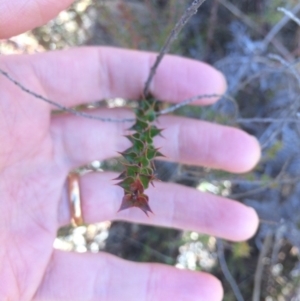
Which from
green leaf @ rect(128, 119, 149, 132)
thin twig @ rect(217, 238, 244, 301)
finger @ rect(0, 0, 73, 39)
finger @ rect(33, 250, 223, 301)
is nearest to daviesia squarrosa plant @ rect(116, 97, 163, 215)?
green leaf @ rect(128, 119, 149, 132)

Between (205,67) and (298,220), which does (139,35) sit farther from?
(298,220)

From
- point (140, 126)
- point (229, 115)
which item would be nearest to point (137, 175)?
point (140, 126)

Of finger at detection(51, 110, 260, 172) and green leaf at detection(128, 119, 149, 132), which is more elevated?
green leaf at detection(128, 119, 149, 132)

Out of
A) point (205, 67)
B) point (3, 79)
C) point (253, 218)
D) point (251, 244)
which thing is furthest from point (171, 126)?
point (251, 244)

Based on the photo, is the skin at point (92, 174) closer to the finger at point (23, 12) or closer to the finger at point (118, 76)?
the finger at point (118, 76)

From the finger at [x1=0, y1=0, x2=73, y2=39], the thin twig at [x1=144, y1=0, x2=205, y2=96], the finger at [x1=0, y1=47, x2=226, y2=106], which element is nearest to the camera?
the thin twig at [x1=144, y1=0, x2=205, y2=96]

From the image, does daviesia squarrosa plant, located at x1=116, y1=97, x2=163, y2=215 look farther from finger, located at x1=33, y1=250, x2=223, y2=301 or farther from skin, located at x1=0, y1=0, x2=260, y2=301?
finger, located at x1=33, y1=250, x2=223, y2=301
